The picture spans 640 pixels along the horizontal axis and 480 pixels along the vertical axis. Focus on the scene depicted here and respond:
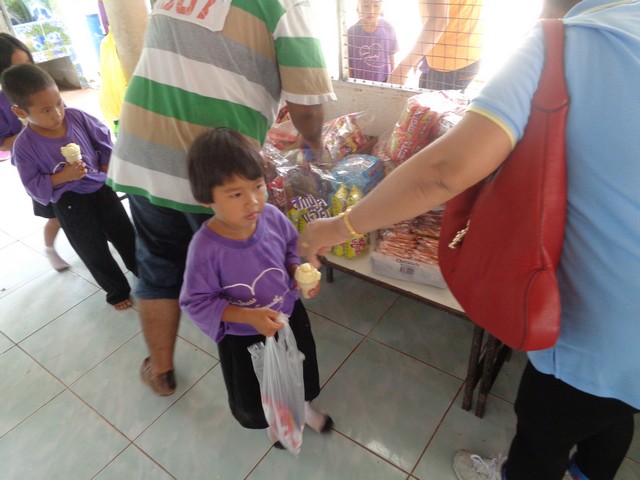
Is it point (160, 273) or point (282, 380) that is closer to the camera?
point (282, 380)

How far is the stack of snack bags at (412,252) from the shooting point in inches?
60.0

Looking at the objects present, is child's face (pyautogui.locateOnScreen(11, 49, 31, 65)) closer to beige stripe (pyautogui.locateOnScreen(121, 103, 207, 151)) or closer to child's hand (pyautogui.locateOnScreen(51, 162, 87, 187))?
child's hand (pyautogui.locateOnScreen(51, 162, 87, 187))

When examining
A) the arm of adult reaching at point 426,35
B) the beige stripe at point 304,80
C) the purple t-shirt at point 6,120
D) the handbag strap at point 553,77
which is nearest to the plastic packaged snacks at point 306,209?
the beige stripe at point 304,80

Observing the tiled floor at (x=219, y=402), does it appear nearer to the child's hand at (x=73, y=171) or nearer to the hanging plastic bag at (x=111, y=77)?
the child's hand at (x=73, y=171)

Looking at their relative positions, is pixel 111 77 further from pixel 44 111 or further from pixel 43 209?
pixel 44 111

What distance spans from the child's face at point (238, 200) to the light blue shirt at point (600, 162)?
0.58 metres

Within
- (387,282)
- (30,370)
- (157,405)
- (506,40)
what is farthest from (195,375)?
(506,40)

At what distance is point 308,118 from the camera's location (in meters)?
1.37

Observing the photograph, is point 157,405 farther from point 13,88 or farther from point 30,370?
point 13,88

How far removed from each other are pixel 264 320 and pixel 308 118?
674 mm

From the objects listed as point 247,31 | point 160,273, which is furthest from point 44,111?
point 247,31

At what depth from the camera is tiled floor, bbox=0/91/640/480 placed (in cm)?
155

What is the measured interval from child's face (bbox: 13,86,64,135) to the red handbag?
180 centimetres

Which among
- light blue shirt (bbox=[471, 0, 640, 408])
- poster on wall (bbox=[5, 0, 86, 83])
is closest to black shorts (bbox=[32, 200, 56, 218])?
light blue shirt (bbox=[471, 0, 640, 408])
